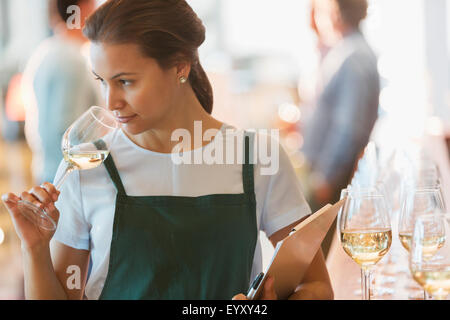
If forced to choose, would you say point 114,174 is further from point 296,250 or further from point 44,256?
point 296,250

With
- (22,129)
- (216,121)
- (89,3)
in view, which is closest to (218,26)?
(22,129)

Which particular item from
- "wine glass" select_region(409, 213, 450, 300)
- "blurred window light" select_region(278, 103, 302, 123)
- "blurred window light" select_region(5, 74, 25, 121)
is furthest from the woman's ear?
"blurred window light" select_region(278, 103, 302, 123)

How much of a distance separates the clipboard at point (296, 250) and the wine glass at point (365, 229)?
3 cm

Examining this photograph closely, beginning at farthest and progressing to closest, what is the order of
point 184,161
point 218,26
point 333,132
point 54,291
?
point 218,26, point 333,132, point 184,161, point 54,291

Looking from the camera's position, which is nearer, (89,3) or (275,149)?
(275,149)

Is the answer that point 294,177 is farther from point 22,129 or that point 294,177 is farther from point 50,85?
point 22,129

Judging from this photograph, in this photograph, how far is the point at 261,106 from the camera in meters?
5.09

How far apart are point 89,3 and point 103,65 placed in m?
0.71

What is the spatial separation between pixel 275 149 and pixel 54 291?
0.59 meters

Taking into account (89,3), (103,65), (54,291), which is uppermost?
(89,3)

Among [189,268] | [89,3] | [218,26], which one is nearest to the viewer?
A: [189,268]

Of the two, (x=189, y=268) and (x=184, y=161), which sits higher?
(x=184, y=161)

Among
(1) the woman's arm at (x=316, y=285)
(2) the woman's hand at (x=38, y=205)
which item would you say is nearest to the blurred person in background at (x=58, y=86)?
(2) the woman's hand at (x=38, y=205)

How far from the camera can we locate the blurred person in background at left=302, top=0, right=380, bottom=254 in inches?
112
